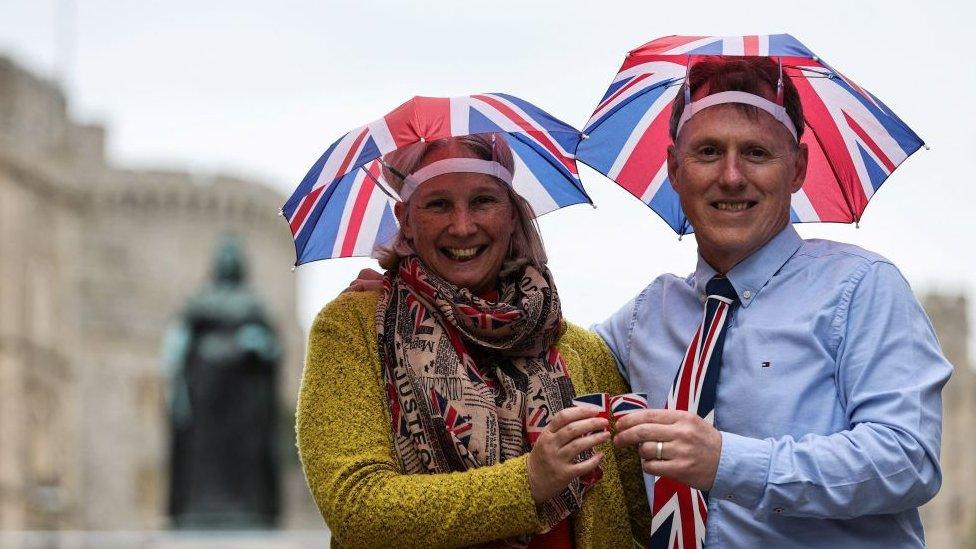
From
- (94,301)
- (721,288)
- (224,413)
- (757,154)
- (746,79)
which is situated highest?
(746,79)

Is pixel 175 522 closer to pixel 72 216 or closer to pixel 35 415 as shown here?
pixel 35 415

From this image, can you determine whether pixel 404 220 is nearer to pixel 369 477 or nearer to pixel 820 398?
pixel 369 477

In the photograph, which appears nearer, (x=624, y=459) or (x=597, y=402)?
(x=597, y=402)

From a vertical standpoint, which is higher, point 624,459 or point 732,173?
point 732,173

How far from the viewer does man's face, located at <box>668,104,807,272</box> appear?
103 inches

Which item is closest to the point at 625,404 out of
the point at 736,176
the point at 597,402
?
the point at 597,402

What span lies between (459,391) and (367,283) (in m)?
0.31

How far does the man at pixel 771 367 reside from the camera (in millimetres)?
2361

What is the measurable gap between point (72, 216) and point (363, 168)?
41.9 meters

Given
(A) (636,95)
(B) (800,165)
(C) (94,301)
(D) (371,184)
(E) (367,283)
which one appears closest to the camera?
(B) (800,165)

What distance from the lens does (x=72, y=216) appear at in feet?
143

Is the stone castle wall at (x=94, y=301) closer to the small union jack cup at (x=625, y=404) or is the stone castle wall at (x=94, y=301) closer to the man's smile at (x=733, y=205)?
the man's smile at (x=733, y=205)

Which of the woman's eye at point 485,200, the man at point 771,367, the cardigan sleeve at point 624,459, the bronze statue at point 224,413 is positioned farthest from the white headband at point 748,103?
the bronze statue at point 224,413

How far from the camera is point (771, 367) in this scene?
254 cm
